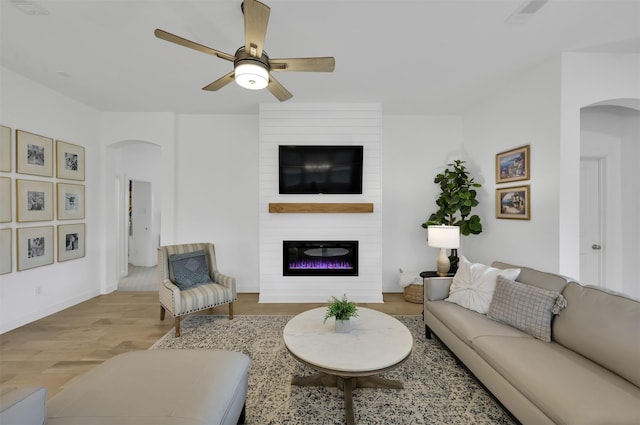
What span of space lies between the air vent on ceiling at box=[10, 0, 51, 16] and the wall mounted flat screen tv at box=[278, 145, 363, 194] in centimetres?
241

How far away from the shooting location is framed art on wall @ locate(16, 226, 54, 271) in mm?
3023

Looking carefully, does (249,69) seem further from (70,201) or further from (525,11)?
(70,201)

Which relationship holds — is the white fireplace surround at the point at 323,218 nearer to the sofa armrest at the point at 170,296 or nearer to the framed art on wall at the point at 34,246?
the sofa armrest at the point at 170,296

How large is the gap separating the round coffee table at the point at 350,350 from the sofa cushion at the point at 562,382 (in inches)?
22.4

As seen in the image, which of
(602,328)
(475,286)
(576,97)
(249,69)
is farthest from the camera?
(576,97)

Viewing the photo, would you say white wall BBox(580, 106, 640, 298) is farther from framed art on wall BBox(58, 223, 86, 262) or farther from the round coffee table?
framed art on wall BBox(58, 223, 86, 262)

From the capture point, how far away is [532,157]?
285 centimetres

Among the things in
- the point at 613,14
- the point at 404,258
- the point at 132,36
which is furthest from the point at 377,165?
the point at 132,36

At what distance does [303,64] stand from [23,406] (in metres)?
2.19

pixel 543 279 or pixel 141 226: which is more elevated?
pixel 141 226

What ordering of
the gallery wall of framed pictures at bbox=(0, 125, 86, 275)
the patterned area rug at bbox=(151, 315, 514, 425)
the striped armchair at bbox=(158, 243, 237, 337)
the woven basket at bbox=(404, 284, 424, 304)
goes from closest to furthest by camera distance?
the patterned area rug at bbox=(151, 315, 514, 425), the striped armchair at bbox=(158, 243, 237, 337), the gallery wall of framed pictures at bbox=(0, 125, 86, 275), the woven basket at bbox=(404, 284, 424, 304)

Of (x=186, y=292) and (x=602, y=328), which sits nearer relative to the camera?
(x=602, y=328)

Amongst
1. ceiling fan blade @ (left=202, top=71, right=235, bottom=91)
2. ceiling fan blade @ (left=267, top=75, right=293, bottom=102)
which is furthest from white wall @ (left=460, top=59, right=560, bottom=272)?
ceiling fan blade @ (left=202, top=71, right=235, bottom=91)

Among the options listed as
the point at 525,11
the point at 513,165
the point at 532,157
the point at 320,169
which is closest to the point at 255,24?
the point at 525,11
